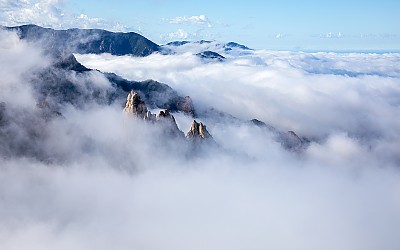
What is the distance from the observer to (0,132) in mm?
199125

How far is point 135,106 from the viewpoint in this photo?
19462 centimetres

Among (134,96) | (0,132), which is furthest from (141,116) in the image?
(0,132)

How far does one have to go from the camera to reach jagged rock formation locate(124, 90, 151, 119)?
193375mm

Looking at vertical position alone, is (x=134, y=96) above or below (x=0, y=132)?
above

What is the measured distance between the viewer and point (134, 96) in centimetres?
19150

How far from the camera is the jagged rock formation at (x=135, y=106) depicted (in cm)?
19338

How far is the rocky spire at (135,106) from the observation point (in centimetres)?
19338

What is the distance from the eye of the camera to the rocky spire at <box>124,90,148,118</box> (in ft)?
634

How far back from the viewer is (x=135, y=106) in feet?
639

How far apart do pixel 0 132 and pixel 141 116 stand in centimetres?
6995

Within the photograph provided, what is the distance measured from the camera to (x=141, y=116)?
648ft

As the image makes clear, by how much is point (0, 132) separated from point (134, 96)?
229 feet

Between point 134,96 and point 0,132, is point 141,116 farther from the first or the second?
point 0,132
